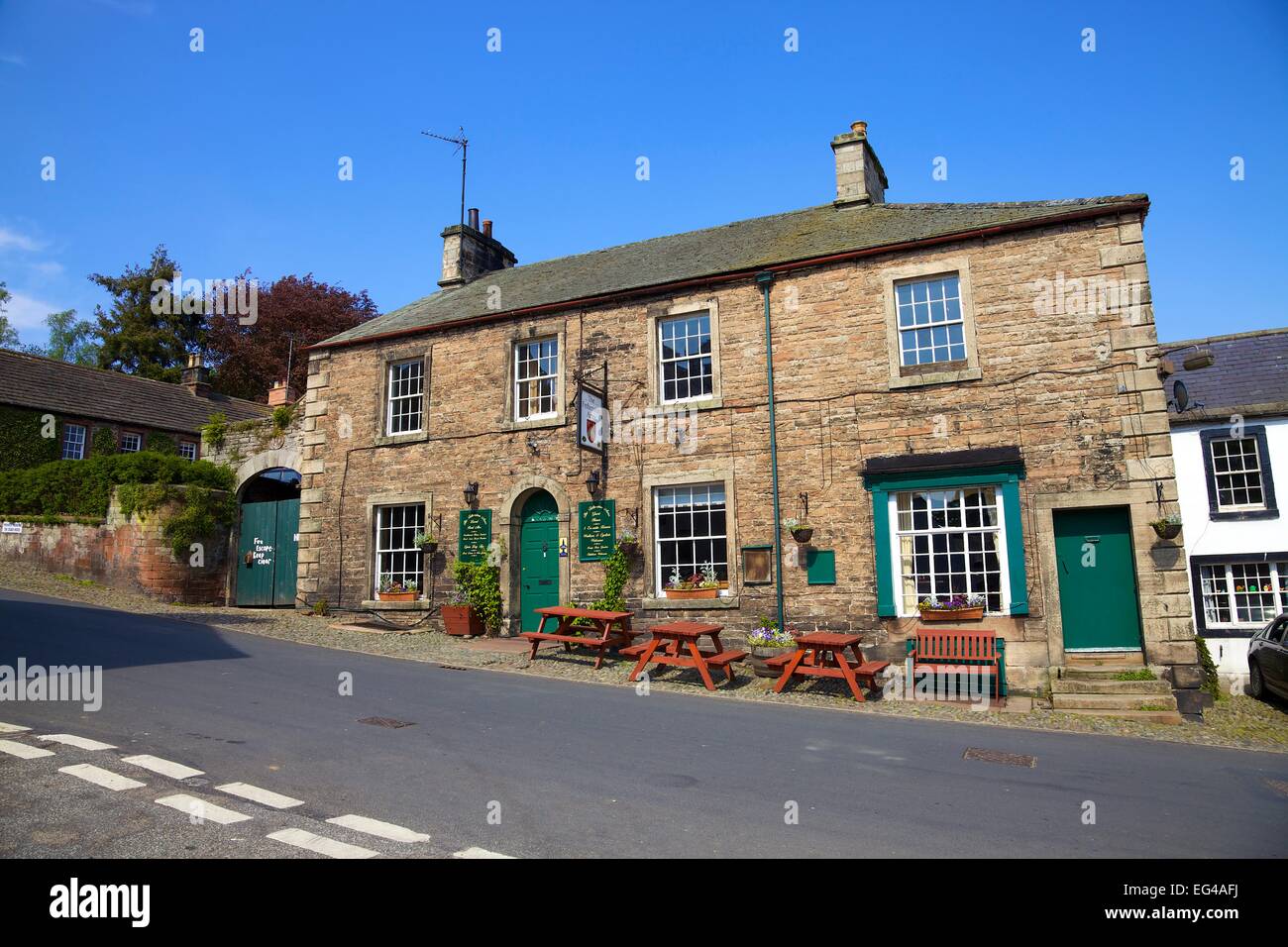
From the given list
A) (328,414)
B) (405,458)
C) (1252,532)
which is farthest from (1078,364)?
(328,414)

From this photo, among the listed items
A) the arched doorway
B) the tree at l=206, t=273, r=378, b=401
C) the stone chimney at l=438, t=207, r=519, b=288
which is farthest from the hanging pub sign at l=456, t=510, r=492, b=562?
the tree at l=206, t=273, r=378, b=401

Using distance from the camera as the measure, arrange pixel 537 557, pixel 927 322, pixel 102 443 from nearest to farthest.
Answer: pixel 927 322 → pixel 537 557 → pixel 102 443

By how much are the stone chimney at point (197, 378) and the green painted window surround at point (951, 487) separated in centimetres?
3186

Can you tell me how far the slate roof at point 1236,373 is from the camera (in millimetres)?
17047

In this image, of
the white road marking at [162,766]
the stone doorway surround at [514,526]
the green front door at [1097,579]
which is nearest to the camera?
the white road marking at [162,766]

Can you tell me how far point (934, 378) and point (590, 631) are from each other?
7.49m

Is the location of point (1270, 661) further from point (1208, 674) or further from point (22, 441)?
point (22, 441)

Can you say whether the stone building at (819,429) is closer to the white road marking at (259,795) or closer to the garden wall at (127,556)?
the garden wall at (127,556)

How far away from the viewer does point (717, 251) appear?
52.1 feet

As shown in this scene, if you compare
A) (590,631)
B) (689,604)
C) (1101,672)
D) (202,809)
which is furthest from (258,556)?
(1101,672)

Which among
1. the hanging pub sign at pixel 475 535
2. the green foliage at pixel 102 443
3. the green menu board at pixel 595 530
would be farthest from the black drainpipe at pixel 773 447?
the green foliage at pixel 102 443

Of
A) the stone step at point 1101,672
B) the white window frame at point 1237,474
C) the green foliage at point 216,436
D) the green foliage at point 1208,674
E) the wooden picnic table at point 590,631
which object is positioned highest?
the green foliage at point 216,436

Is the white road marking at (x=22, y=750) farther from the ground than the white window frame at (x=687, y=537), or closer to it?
closer to it
